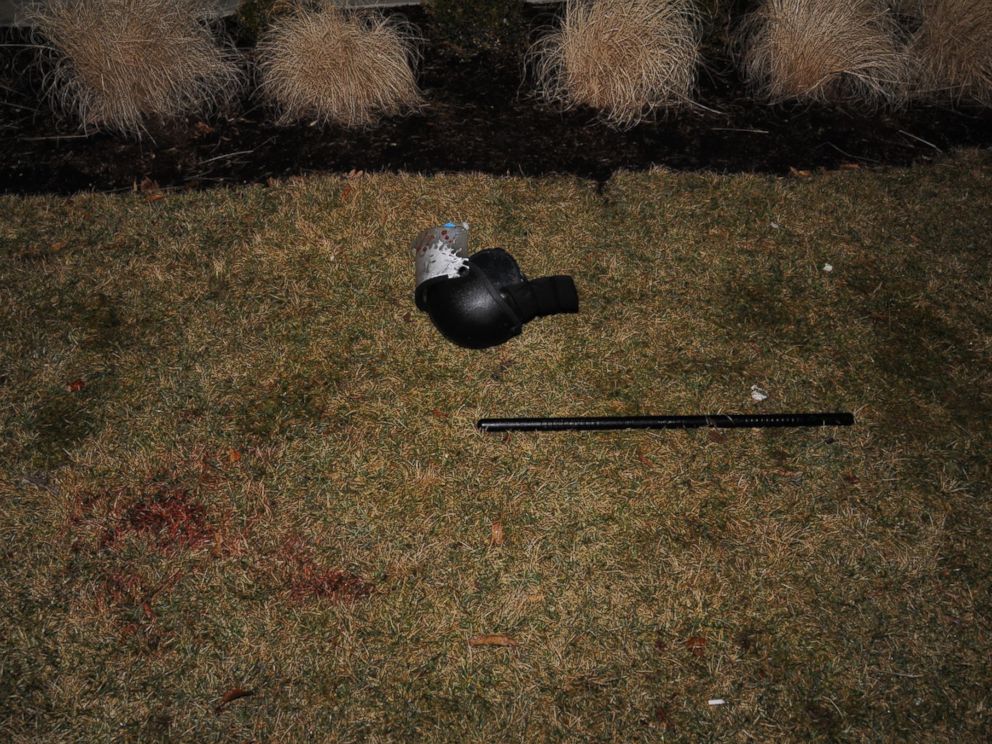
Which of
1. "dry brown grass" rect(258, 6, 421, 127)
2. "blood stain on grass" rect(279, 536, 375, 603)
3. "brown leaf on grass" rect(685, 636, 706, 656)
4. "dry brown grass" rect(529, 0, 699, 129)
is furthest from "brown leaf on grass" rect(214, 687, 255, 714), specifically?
"dry brown grass" rect(529, 0, 699, 129)

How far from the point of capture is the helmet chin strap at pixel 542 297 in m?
3.00

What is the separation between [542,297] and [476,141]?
1967mm

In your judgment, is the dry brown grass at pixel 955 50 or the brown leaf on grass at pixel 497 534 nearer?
the brown leaf on grass at pixel 497 534

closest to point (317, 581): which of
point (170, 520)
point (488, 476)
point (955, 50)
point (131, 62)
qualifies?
point (170, 520)

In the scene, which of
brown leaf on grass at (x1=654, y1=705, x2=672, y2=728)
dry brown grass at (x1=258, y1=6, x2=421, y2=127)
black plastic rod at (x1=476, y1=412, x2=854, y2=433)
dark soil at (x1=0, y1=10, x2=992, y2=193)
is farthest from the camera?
dry brown grass at (x1=258, y1=6, x2=421, y2=127)

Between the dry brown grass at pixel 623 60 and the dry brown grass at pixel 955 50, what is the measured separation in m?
1.84

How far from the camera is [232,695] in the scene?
Result: 2307 millimetres

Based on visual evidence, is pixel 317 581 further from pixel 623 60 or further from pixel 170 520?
pixel 623 60

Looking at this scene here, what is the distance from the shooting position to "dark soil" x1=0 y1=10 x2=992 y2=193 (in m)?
4.36

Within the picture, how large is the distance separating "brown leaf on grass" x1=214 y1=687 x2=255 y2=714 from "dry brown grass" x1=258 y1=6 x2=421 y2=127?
3735 mm

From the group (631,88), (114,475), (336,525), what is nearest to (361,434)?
(336,525)

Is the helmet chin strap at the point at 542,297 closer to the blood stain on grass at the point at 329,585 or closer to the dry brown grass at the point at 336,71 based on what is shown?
the blood stain on grass at the point at 329,585

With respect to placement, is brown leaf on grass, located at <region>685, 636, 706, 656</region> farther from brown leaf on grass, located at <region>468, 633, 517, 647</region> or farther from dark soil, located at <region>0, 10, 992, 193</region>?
dark soil, located at <region>0, 10, 992, 193</region>

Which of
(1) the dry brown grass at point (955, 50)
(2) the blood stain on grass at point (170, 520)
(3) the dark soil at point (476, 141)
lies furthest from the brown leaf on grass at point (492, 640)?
(1) the dry brown grass at point (955, 50)
